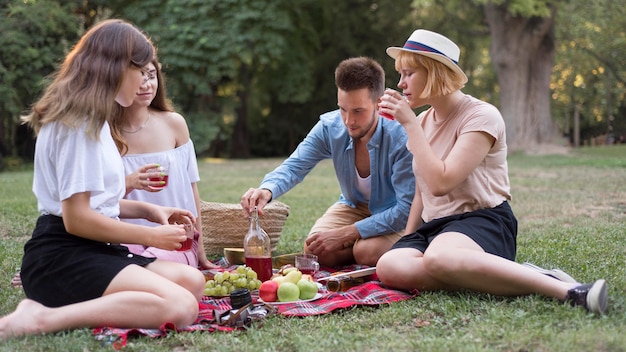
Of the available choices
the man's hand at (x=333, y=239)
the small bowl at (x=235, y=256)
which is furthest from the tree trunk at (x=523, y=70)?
the small bowl at (x=235, y=256)

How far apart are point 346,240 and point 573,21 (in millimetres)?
24518

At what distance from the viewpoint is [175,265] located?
12.5ft

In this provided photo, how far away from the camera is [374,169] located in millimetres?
5223

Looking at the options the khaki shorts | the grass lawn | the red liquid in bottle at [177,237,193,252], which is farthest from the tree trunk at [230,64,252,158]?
the red liquid in bottle at [177,237,193,252]

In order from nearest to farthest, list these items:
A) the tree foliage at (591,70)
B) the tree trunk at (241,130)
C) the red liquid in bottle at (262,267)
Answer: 1. the red liquid in bottle at (262,267)
2. the tree foliage at (591,70)
3. the tree trunk at (241,130)

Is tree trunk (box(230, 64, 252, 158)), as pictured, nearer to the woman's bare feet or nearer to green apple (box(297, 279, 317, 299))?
green apple (box(297, 279, 317, 299))

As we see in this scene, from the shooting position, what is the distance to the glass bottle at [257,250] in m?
4.68

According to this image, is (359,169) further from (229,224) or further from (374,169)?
(229,224)

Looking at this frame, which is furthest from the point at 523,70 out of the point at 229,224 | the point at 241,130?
the point at 229,224

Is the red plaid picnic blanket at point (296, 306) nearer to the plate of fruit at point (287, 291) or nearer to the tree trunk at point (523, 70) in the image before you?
the plate of fruit at point (287, 291)

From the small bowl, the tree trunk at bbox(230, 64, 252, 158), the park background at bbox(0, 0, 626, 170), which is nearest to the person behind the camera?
the small bowl

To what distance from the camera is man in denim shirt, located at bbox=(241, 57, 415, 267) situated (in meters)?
4.91

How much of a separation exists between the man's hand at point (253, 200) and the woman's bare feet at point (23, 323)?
64.1 inches

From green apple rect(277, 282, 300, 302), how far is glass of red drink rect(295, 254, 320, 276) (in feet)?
2.35
